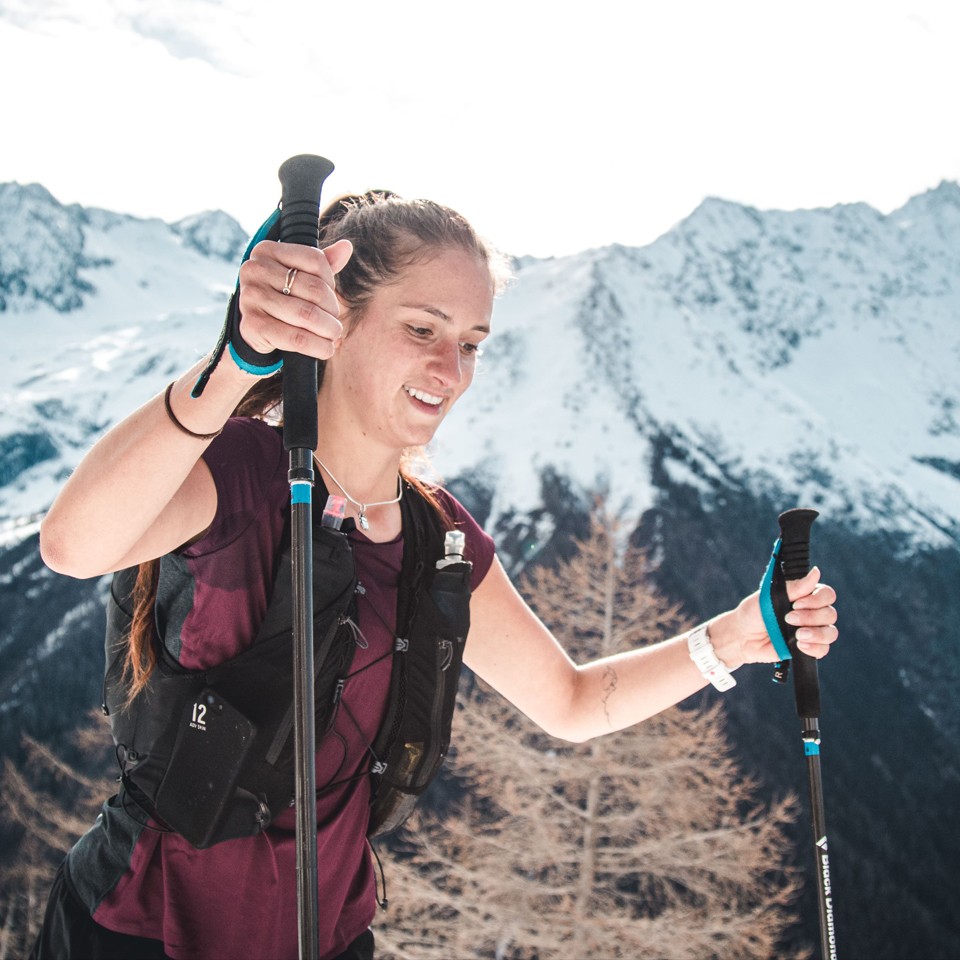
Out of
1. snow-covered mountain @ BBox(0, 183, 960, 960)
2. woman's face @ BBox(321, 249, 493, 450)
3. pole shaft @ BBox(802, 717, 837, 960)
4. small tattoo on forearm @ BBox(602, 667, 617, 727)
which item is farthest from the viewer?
snow-covered mountain @ BBox(0, 183, 960, 960)

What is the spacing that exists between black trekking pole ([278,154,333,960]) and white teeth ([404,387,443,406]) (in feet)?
1.49

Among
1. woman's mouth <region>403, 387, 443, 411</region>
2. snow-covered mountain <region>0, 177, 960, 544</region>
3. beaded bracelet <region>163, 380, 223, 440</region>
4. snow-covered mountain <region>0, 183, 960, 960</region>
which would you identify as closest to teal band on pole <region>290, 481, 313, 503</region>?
beaded bracelet <region>163, 380, 223, 440</region>

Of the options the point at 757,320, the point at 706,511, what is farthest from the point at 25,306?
the point at 706,511

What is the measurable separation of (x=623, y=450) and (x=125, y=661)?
56304mm

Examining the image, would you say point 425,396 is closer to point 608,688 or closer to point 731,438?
point 608,688

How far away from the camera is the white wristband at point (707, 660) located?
2232 mm

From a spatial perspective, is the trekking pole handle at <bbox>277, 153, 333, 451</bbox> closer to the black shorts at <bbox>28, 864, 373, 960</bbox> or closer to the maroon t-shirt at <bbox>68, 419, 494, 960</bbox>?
the maroon t-shirt at <bbox>68, 419, 494, 960</bbox>

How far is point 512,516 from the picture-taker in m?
50.1

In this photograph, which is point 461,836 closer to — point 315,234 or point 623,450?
point 315,234

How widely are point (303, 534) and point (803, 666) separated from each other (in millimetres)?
1315

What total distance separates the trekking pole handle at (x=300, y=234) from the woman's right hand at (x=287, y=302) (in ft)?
0.18

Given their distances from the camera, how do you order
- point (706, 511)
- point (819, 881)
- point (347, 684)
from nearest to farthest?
point (347, 684)
point (819, 881)
point (706, 511)

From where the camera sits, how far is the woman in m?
1.30

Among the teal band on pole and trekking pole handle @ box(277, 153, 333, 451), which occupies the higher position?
trekking pole handle @ box(277, 153, 333, 451)
